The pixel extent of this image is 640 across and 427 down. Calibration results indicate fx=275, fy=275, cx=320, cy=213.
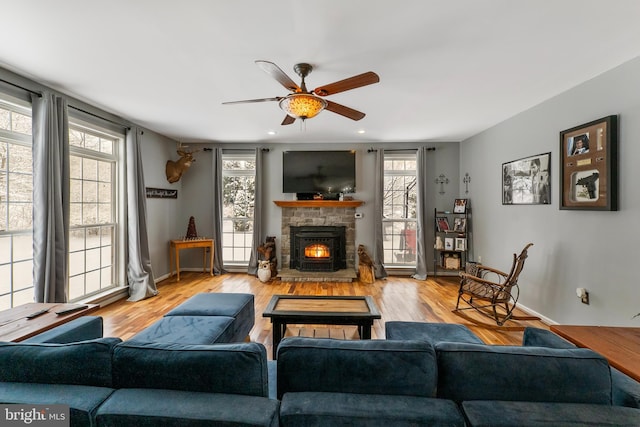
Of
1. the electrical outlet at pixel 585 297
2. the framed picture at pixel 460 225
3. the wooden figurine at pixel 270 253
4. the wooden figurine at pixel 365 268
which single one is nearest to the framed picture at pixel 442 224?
the framed picture at pixel 460 225

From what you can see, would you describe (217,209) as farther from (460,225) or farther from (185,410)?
(185,410)

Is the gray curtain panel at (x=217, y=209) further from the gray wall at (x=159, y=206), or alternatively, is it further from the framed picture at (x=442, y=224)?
the framed picture at (x=442, y=224)

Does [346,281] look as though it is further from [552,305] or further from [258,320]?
[552,305]

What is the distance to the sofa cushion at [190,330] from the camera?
191cm

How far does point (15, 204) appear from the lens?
281cm

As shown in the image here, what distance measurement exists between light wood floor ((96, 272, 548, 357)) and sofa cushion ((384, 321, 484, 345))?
33.8 inches

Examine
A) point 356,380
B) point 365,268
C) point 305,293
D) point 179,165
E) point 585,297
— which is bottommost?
point 305,293

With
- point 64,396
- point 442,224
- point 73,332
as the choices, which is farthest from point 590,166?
point 73,332

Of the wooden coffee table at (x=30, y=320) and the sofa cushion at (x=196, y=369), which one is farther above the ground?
the sofa cushion at (x=196, y=369)

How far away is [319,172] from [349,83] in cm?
320

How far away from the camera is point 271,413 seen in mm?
938

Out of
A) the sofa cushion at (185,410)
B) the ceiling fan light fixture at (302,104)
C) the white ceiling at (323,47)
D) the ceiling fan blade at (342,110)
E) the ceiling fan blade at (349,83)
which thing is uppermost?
the white ceiling at (323,47)

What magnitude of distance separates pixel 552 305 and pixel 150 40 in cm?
484

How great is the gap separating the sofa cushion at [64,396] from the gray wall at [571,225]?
3770mm
